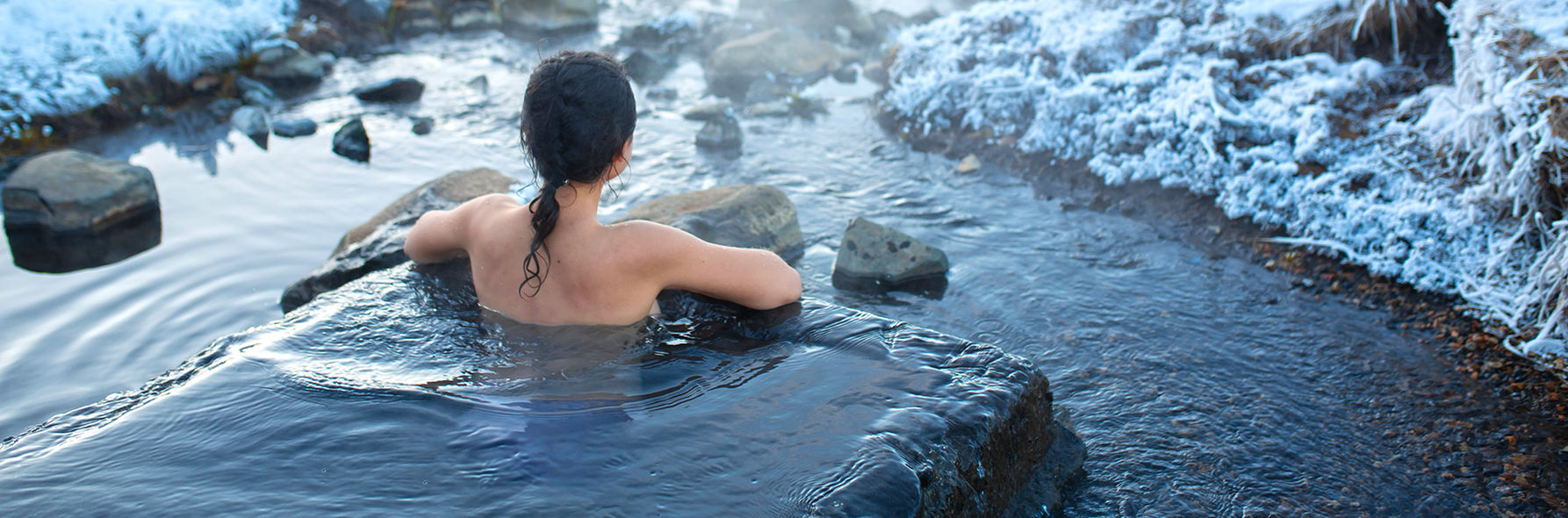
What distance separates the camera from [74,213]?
5.88m

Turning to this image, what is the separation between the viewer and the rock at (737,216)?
4777mm

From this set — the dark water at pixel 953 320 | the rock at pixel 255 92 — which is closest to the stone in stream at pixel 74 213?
the dark water at pixel 953 320

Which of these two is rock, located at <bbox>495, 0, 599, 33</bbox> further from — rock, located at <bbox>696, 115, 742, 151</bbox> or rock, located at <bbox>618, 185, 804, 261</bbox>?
rock, located at <bbox>618, 185, 804, 261</bbox>

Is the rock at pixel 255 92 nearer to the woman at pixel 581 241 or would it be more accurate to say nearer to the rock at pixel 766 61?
the rock at pixel 766 61

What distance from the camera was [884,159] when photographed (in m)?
7.25

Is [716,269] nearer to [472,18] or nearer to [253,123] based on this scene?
[253,123]

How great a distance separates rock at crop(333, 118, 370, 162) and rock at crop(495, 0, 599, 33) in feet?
17.5

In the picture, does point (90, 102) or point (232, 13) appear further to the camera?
point (232, 13)

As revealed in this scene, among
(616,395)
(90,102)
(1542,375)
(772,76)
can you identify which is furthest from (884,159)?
(90,102)

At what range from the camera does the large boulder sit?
2.11m

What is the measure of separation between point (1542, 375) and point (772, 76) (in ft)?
24.6

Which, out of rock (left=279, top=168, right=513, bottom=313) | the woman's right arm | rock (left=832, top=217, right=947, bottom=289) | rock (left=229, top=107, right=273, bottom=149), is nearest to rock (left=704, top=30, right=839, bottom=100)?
rock (left=229, top=107, right=273, bottom=149)

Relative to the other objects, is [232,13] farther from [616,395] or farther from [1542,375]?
[1542,375]

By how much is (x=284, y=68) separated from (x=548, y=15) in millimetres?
3859
